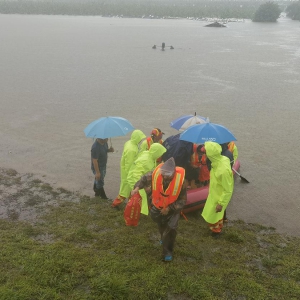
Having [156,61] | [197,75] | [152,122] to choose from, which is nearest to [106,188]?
[152,122]

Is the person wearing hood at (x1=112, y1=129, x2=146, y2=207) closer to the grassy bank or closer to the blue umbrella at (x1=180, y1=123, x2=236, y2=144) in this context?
the grassy bank

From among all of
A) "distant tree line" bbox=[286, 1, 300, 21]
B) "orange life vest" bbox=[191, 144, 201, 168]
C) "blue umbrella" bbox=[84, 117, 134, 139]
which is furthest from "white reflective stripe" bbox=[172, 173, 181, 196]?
"distant tree line" bbox=[286, 1, 300, 21]

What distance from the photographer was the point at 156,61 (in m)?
24.8

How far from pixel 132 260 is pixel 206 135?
100.0 inches

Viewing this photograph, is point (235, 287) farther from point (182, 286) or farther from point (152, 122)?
point (152, 122)

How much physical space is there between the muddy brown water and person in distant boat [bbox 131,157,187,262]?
2.70 metres

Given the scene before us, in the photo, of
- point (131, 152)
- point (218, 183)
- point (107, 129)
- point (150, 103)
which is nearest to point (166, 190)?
point (218, 183)

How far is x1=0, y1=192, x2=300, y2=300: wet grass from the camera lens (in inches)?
152

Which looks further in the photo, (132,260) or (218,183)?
(218,183)

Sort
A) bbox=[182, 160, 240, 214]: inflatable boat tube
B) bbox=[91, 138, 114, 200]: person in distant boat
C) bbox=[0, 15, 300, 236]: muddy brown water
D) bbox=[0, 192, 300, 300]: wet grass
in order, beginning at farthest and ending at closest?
bbox=[0, 15, 300, 236]: muddy brown water < bbox=[182, 160, 240, 214]: inflatable boat tube < bbox=[91, 138, 114, 200]: person in distant boat < bbox=[0, 192, 300, 300]: wet grass

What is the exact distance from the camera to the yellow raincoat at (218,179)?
472 centimetres

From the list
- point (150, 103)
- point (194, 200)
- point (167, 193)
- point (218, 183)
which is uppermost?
point (167, 193)

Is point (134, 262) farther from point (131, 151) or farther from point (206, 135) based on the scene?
point (206, 135)

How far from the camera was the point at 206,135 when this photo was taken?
235 inches
